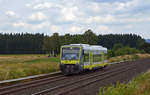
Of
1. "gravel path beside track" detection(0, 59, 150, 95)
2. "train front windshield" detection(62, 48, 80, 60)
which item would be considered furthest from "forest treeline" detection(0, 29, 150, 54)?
"gravel path beside track" detection(0, 59, 150, 95)

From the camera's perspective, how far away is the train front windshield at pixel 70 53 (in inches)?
915

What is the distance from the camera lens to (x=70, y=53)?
23.6 meters

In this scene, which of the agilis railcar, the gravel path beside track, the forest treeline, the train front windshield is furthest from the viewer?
the forest treeline

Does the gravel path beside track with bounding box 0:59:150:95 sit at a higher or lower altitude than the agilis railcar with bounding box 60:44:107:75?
lower

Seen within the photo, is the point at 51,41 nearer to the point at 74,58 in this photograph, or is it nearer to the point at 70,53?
the point at 70,53

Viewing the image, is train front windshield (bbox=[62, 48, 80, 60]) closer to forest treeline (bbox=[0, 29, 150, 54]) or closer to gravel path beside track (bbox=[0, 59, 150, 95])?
gravel path beside track (bbox=[0, 59, 150, 95])

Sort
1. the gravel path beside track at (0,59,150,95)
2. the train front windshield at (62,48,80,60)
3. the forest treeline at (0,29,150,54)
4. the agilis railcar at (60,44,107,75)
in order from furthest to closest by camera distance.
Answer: the forest treeline at (0,29,150,54) → the train front windshield at (62,48,80,60) → the agilis railcar at (60,44,107,75) → the gravel path beside track at (0,59,150,95)

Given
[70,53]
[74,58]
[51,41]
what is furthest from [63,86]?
[51,41]

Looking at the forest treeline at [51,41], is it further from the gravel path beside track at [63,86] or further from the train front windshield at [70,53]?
the gravel path beside track at [63,86]

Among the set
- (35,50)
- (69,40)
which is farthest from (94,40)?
(35,50)

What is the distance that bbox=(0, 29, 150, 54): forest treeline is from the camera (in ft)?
350

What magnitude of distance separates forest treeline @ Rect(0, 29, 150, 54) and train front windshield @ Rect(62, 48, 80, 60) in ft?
246

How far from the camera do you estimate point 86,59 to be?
24.8 meters

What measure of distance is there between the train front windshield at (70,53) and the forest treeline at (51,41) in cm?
7486
